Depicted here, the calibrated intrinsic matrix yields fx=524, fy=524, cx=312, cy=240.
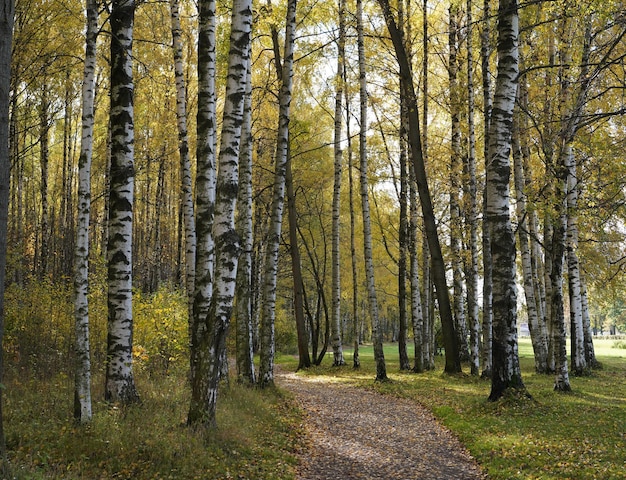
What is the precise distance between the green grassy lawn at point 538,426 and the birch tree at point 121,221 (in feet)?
17.0

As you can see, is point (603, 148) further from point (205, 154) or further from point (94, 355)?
point (94, 355)

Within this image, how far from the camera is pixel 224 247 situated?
7035 mm

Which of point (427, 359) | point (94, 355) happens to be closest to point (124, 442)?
point (94, 355)

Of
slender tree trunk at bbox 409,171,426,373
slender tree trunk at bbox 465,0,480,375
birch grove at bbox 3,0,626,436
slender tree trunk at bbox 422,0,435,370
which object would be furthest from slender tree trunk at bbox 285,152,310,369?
slender tree trunk at bbox 465,0,480,375

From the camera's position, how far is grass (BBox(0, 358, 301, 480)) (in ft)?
17.6

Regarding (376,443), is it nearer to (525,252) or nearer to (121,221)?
(121,221)

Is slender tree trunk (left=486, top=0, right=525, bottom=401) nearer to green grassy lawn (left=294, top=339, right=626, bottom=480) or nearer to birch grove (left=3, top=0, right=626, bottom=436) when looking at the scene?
birch grove (left=3, top=0, right=626, bottom=436)

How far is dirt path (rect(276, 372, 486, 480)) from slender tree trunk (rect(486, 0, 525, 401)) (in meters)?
1.77

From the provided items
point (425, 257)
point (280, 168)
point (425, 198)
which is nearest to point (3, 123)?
point (280, 168)

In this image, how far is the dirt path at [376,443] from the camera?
677 centimetres

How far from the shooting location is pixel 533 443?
7305 mm

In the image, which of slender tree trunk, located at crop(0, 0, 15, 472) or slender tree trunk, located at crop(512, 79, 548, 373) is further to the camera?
slender tree trunk, located at crop(512, 79, 548, 373)

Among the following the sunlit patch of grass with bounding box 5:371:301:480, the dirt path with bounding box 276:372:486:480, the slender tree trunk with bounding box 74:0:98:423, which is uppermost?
the slender tree trunk with bounding box 74:0:98:423

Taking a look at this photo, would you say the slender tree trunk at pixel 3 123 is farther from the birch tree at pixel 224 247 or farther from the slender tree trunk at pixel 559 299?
the slender tree trunk at pixel 559 299
